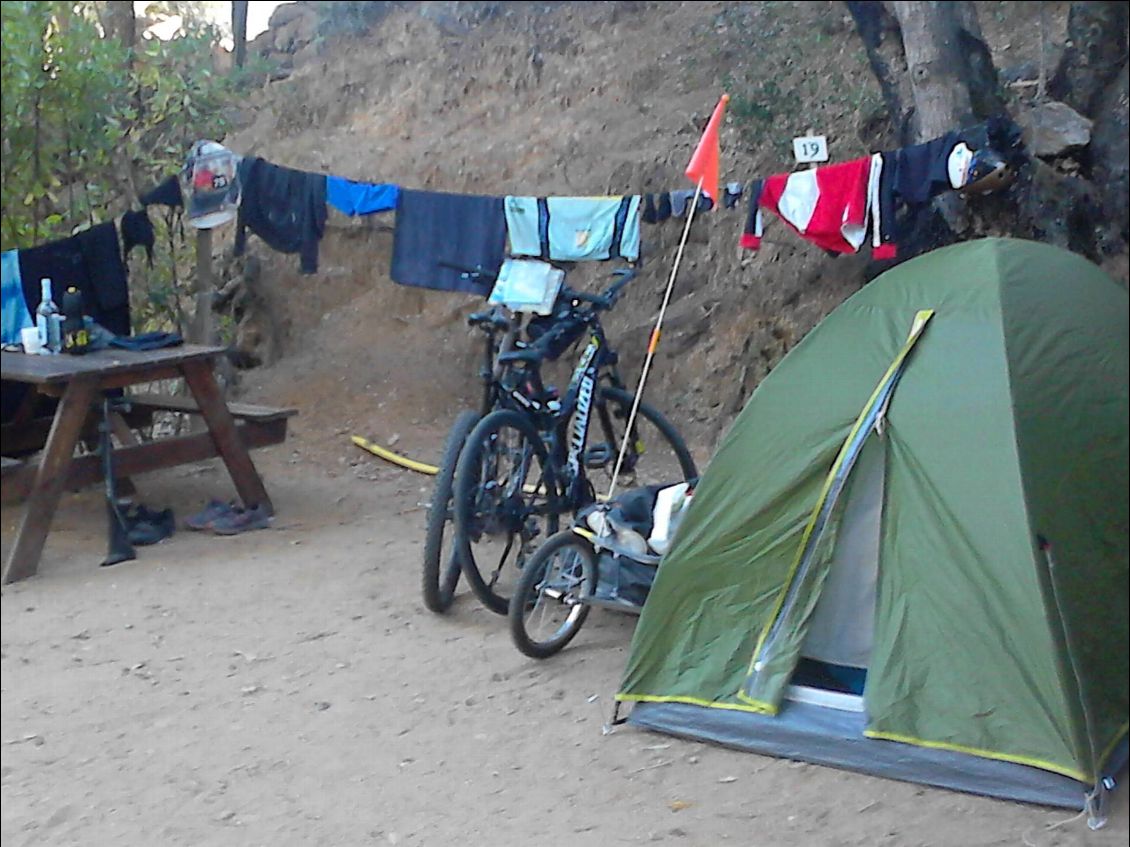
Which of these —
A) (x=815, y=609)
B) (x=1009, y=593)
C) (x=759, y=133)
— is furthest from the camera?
(x=759, y=133)

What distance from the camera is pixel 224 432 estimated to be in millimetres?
6703

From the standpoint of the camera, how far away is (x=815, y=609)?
4.01 meters

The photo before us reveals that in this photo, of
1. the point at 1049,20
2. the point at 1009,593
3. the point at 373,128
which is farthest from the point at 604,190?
the point at 1009,593

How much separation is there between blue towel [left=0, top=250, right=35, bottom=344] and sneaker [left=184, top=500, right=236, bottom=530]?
5.26 ft

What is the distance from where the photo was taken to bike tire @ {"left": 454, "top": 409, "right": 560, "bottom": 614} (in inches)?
193

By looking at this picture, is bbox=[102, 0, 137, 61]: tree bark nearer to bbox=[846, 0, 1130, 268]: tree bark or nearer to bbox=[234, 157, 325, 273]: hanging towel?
bbox=[234, 157, 325, 273]: hanging towel

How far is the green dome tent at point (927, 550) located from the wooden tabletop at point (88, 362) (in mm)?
3313

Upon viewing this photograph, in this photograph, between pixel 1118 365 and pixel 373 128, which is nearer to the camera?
pixel 1118 365

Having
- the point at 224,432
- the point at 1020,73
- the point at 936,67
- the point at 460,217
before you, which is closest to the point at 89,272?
the point at 224,432

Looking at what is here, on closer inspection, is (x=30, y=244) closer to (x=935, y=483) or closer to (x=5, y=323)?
(x=5, y=323)

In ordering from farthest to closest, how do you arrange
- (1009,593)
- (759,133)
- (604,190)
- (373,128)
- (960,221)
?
(373,128), (604,190), (759,133), (960,221), (1009,593)

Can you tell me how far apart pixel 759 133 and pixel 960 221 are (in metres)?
2.48

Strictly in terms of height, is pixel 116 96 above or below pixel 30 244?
above

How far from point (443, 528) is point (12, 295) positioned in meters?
3.73
